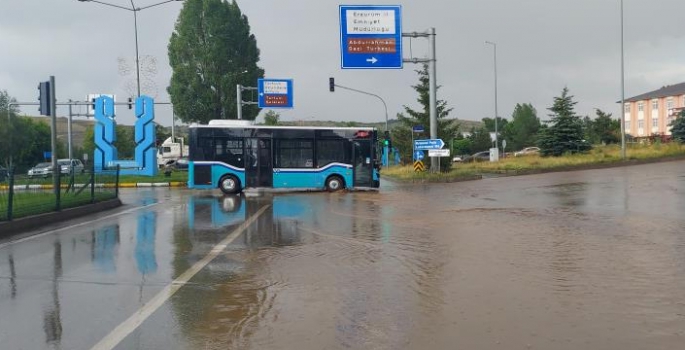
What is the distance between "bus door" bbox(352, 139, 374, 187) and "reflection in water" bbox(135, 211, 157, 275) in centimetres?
1102

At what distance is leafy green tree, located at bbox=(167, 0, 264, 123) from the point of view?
50.0 metres

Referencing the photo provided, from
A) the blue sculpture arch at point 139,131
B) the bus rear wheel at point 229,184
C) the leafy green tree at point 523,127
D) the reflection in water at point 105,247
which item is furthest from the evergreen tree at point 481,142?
the reflection in water at point 105,247

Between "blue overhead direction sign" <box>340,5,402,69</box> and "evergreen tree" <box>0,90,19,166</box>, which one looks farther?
"evergreen tree" <box>0,90,19,166</box>

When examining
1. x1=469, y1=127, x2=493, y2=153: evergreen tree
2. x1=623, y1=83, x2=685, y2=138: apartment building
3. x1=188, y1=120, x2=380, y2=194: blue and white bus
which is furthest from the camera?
x1=469, y1=127, x2=493, y2=153: evergreen tree

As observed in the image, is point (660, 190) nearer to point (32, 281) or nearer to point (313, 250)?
point (313, 250)

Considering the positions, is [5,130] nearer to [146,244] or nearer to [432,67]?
[432,67]

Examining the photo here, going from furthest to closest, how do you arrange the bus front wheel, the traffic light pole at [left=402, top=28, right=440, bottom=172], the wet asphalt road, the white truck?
the white truck < the traffic light pole at [left=402, top=28, right=440, bottom=172] < the bus front wheel < the wet asphalt road

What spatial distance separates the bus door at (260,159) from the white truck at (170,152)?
3551cm

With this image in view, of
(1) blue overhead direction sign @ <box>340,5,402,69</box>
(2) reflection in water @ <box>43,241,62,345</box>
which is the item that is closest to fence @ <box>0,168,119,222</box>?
(2) reflection in water @ <box>43,241,62,345</box>

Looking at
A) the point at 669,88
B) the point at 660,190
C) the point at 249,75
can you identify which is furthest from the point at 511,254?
the point at 669,88

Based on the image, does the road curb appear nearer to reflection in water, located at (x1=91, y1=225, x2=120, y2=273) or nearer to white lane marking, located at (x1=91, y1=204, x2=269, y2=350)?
reflection in water, located at (x1=91, y1=225, x2=120, y2=273)

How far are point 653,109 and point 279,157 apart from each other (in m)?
81.9

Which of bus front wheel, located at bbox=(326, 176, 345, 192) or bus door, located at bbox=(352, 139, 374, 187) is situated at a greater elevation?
bus door, located at bbox=(352, 139, 374, 187)

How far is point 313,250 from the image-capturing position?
953 cm
